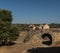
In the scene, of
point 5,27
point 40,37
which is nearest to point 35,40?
point 40,37

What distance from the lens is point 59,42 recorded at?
55.2 m

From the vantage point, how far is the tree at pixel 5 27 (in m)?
49.6

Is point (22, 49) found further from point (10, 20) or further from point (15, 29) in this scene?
point (10, 20)

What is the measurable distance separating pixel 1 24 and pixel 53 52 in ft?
54.7

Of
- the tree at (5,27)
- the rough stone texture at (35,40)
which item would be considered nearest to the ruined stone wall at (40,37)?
the rough stone texture at (35,40)

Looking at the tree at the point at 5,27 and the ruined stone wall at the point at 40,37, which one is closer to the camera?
the tree at the point at 5,27

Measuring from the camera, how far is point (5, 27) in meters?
51.1

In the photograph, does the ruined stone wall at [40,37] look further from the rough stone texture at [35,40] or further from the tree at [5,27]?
the tree at [5,27]

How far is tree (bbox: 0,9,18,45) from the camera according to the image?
49.6 m

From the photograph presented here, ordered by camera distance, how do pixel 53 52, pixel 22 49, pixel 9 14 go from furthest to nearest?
pixel 9 14
pixel 22 49
pixel 53 52

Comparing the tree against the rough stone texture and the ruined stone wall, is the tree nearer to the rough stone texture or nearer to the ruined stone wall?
the rough stone texture

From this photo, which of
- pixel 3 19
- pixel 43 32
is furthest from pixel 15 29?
pixel 43 32

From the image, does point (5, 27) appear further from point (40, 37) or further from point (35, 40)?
point (40, 37)

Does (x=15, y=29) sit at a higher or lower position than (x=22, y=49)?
higher
